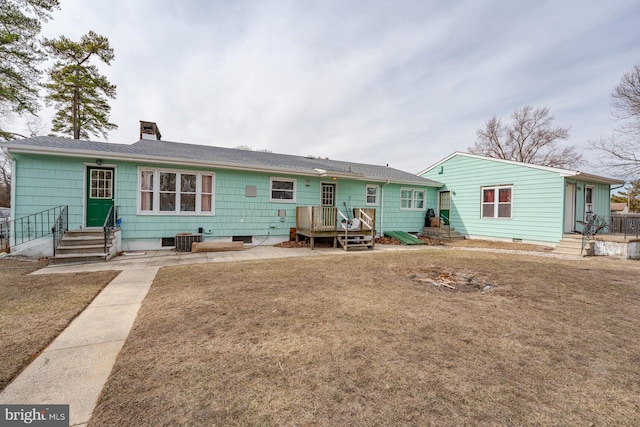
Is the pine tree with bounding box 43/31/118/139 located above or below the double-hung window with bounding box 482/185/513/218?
above

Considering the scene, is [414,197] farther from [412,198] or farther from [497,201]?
[497,201]

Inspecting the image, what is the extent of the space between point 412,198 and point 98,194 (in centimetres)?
1361

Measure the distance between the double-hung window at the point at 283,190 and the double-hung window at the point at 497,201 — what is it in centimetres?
951

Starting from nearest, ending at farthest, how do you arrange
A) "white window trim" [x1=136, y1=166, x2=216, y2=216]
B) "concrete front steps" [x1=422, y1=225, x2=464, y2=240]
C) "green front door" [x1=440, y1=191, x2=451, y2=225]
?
"white window trim" [x1=136, y1=166, x2=216, y2=216] → "concrete front steps" [x1=422, y1=225, x2=464, y2=240] → "green front door" [x1=440, y1=191, x2=451, y2=225]

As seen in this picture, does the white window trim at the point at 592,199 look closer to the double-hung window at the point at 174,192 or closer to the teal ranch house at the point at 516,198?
the teal ranch house at the point at 516,198

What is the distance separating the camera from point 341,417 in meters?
1.72

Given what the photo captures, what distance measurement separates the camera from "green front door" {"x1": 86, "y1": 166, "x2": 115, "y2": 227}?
8352mm

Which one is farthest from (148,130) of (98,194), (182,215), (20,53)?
(20,53)

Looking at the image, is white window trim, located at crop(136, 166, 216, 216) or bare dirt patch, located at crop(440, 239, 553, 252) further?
bare dirt patch, located at crop(440, 239, 553, 252)

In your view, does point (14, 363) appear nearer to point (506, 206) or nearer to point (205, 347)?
point (205, 347)

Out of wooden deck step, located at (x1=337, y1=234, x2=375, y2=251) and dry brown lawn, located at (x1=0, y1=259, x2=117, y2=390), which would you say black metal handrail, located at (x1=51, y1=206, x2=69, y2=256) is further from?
wooden deck step, located at (x1=337, y1=234, x2=375, y2=251)

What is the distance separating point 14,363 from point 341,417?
9.44 ft

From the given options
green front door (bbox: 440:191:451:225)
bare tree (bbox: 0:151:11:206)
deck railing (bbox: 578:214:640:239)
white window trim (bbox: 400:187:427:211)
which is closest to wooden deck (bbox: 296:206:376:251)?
white window trim (bbox: 400:187:427:211)

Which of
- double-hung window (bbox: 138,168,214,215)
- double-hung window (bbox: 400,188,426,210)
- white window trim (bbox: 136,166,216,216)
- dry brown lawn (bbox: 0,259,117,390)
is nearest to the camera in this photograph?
dry brown lawn (bbox: 0,259,117,390)
